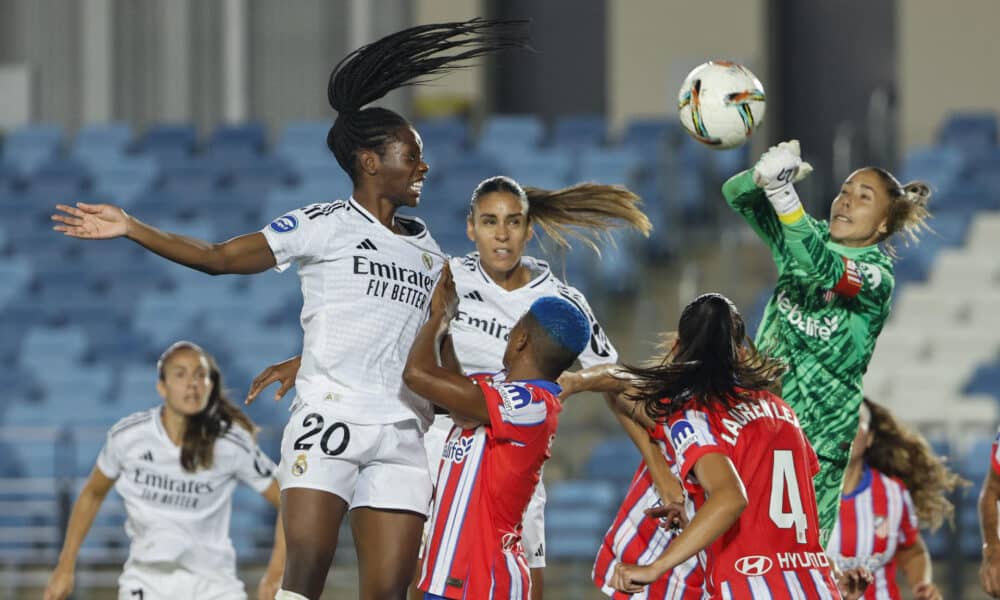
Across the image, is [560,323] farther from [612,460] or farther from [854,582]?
[612,460]

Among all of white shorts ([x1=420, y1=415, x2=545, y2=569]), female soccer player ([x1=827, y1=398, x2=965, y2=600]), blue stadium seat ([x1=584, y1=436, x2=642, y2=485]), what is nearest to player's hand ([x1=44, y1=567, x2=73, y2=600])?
white shorts ([x1=420, y1=415, x2=545, y2=569])

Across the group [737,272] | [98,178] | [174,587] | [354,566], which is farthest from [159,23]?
[174,587]

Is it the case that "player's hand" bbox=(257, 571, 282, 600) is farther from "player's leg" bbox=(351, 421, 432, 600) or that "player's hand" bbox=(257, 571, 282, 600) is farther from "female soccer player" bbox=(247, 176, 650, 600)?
"player's leg" bbox=(351, 421, 432, 600)

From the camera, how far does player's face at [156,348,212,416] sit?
7.34 metres

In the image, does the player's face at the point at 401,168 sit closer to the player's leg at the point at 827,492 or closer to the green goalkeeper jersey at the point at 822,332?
the green goalkeeper jersey at the point at 822,332

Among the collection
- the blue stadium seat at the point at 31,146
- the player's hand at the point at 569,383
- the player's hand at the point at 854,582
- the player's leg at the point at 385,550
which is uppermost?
the blue stadium seat at the point at 31,146

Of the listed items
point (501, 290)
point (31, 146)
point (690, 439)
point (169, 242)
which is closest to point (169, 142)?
point (31, 146)

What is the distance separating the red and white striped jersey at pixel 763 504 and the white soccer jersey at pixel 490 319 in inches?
34.4

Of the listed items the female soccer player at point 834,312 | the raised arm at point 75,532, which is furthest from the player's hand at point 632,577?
the raised arm at point 75,532

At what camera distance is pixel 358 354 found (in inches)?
210

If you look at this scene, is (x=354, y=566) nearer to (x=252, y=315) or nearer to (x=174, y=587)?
(x=252, y=315)

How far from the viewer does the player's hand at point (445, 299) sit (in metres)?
5.34

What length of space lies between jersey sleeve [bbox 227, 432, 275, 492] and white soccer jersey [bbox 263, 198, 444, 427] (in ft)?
6.65

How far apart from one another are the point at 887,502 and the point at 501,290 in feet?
7.38
